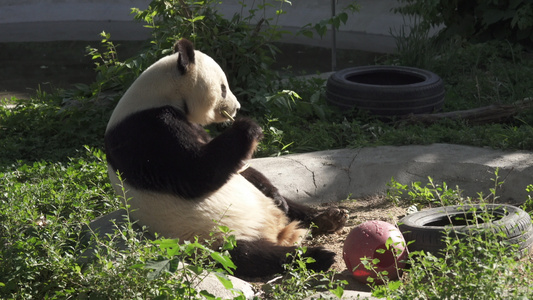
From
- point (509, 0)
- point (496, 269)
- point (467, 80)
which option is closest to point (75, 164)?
point (496, 269)

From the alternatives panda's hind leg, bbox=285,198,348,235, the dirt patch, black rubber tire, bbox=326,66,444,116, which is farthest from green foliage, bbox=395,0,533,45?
panda's hind leg, bbox=285,198,348,235

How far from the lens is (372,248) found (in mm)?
3520

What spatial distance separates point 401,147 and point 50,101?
371 cm

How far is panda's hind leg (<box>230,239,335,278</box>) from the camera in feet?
11.9

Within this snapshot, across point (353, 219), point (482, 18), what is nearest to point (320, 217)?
point (353, 219)

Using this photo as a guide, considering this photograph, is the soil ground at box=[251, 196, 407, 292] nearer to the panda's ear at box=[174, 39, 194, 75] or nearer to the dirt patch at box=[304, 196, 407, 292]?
the dirt patch at box=[304, 196, 407, 292]

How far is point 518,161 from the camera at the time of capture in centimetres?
493

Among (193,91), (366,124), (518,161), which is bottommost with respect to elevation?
(366,124)

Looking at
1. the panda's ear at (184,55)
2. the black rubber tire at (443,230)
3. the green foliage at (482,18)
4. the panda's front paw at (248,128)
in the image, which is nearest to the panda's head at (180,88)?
the panda's ear at (184,55)

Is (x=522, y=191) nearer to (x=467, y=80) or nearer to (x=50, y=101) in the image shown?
(x=467, y=80)

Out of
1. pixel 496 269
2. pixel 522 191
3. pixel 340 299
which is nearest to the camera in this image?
pixel 496 269

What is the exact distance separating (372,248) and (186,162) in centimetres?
103

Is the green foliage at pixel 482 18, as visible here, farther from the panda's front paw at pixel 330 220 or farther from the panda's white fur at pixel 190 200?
the panda's white fur at pixel 190 200

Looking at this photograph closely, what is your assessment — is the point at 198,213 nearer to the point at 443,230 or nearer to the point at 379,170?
the point at 443,230
